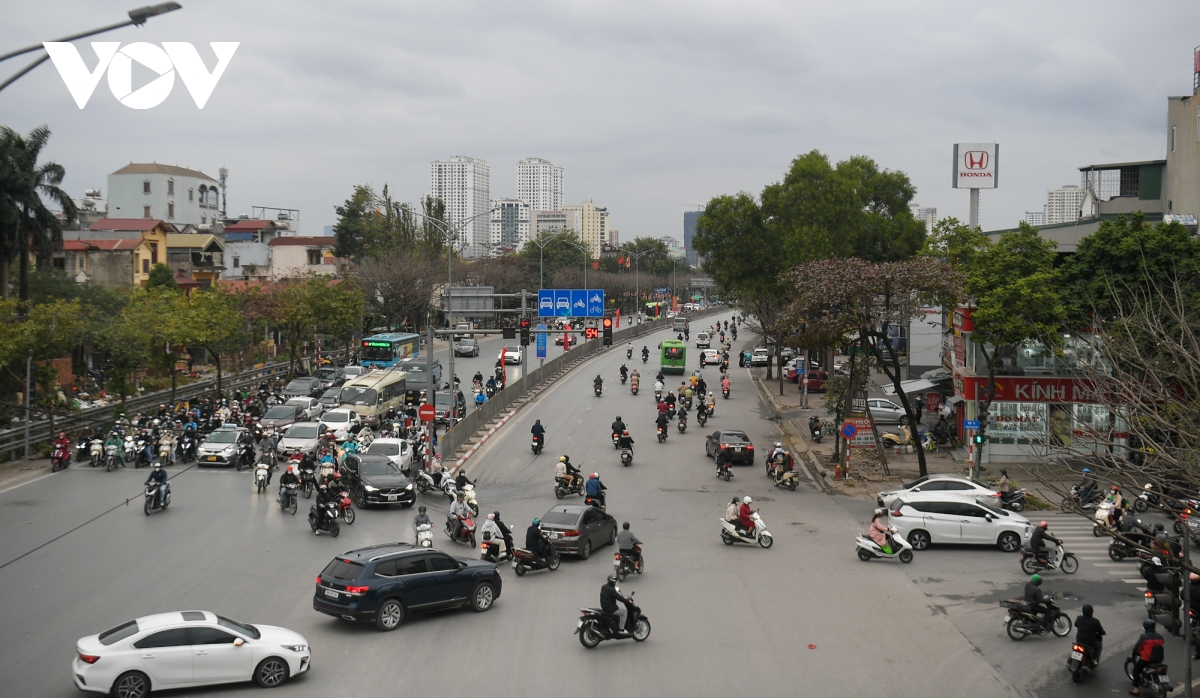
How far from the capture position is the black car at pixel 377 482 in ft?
86.9

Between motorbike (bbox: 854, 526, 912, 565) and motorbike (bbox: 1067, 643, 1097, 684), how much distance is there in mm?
7376

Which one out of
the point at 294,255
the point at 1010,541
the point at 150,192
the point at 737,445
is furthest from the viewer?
the point at 150,192

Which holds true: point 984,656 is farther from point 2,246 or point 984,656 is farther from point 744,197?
point 2,246

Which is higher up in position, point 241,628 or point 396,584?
point 241,628

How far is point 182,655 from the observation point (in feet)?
43.1

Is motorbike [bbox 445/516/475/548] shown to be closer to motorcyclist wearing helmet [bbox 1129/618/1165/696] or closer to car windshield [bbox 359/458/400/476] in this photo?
car windshield [bbox 359/458/400/476]

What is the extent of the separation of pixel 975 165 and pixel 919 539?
33.2 meters

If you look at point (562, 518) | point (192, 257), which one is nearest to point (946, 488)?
point (562, 518)

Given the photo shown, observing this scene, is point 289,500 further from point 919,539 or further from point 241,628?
point 919,539

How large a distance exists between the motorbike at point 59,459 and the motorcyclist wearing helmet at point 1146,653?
100 ft

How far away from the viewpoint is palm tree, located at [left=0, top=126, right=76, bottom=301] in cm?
4884

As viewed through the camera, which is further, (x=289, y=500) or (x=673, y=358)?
(x=673, y=358)

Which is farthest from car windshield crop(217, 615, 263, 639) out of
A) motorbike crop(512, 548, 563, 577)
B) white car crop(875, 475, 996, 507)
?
white car crop(875, 475, 996, 507)

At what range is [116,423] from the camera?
116ft
